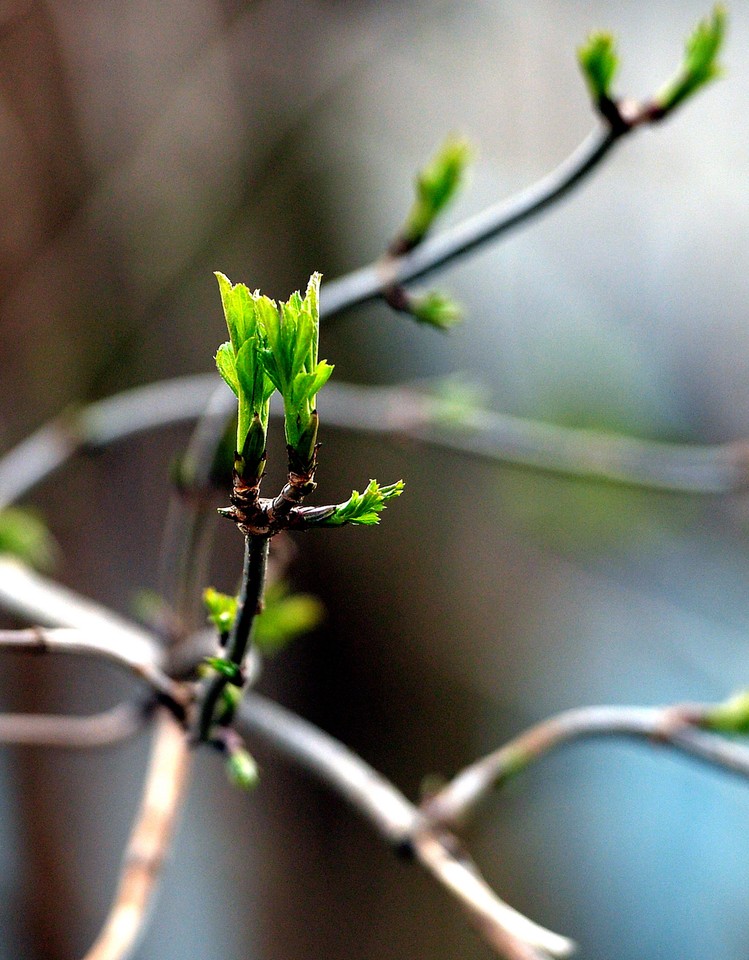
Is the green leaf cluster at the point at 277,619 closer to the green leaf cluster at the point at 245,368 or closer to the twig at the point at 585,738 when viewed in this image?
the twig at the point at 585,738

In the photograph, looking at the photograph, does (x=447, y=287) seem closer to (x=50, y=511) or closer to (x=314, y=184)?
(x=314, y=184)

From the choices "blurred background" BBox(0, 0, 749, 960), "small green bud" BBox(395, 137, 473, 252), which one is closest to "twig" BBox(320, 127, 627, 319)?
"small green bud" BBox(395, 137, 473, 252)

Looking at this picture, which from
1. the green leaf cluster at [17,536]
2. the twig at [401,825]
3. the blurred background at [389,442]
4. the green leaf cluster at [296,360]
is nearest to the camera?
the green leaf cluster at [296,360]

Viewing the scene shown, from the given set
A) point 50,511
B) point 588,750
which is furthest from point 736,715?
point 588,750

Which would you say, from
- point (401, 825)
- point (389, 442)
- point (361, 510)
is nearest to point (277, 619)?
point (401, 825)

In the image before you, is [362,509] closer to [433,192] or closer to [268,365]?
[268,365]

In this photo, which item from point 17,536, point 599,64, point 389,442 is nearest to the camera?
point 599,64

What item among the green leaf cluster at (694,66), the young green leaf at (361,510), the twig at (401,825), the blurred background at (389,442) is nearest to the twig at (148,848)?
the twig at (401,825)

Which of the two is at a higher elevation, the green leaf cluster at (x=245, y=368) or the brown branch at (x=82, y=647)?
the green leaf cluster at (x=245, y=368)
